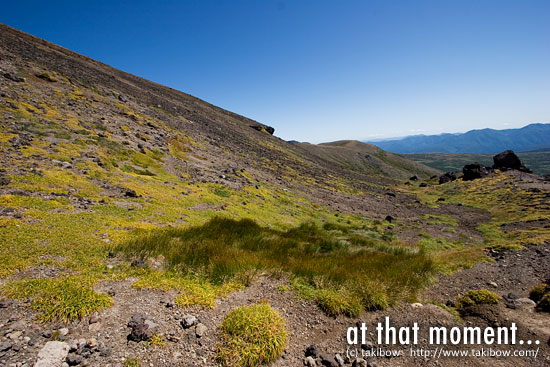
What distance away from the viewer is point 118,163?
19.6 m

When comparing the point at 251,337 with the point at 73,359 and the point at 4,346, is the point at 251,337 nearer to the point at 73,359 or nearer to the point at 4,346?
the point at 73,359

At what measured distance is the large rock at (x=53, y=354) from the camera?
4.42m

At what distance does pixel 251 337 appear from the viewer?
566 cm

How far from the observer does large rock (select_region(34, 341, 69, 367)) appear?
442 cm

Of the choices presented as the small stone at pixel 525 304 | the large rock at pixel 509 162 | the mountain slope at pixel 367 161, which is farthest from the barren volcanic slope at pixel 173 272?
the mountain slope at pixel 367 161

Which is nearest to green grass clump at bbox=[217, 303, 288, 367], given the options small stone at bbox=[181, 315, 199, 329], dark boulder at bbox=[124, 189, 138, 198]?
small stone at bbox=[181, 315, 199, 329]

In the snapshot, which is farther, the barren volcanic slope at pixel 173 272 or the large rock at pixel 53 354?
the barren volcanic slope at pixel 173 272

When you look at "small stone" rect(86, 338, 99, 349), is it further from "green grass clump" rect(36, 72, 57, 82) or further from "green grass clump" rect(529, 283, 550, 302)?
"green grass clump" rect(36, 72, 57, 82)

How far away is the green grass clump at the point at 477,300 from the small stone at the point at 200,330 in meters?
7.99

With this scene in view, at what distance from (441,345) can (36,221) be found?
14.2m

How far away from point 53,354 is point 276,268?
626 cm

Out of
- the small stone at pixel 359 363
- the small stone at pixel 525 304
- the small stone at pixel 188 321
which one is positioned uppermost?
the small stone at pixel 188 321

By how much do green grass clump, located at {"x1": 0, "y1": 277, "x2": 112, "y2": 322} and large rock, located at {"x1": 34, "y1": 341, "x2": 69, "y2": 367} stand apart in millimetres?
685

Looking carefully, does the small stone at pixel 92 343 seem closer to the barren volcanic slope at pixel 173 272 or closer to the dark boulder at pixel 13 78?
the barren volcanic slope at pixel 173 272
